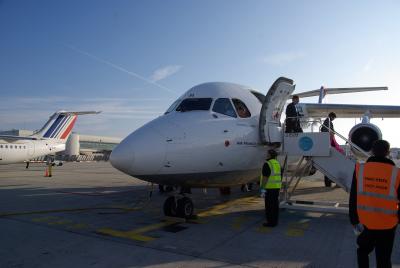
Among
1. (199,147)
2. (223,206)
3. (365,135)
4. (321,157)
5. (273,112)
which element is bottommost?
(223,206)

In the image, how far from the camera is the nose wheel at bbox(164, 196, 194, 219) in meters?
8.49

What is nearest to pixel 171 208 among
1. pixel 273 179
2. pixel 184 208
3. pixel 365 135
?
pixel 184 208

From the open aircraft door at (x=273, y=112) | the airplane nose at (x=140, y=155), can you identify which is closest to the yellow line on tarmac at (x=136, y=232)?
the airplane nose at (x=140, y=155)

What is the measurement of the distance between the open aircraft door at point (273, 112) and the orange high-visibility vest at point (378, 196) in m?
5.20

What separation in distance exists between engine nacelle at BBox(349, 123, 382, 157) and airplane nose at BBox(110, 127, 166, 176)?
8637 millimetres

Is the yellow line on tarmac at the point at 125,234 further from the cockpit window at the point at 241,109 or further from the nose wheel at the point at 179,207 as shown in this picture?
the cockpit window at the point at 241,109

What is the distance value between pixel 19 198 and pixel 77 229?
675 cm

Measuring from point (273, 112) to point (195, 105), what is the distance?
2420 mm

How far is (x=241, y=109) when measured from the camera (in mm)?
9406

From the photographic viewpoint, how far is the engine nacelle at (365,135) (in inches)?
504

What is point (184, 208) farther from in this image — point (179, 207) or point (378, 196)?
point (378, 196)

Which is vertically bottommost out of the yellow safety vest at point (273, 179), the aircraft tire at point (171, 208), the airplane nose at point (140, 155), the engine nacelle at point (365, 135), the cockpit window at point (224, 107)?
the aircraft tire at point (171, 208)

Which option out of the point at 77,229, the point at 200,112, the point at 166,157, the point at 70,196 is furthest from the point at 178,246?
the point at 70,196

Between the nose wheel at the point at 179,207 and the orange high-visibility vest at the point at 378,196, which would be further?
the nose wheel at the point at 179,207
